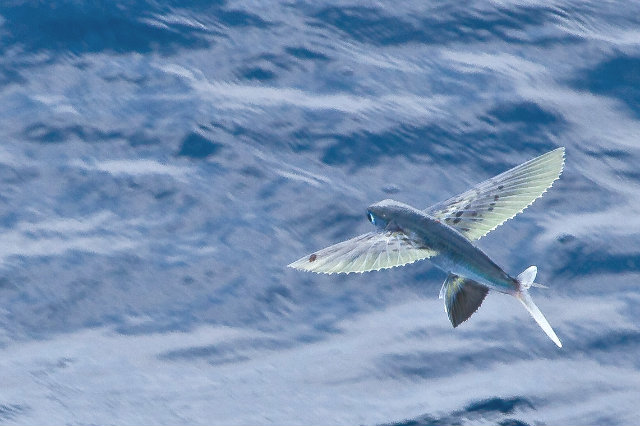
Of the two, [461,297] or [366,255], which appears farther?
[461,297]

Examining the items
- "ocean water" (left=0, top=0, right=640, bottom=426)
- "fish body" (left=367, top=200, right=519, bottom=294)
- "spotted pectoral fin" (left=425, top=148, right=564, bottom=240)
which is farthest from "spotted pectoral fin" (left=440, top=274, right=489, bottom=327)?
"ocean water" (left=0, top=0, right=640, bottom=426)

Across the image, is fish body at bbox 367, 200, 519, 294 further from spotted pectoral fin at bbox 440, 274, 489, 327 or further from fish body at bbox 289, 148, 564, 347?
spotted pectoral fin at bbox 440, 274, 489, 327

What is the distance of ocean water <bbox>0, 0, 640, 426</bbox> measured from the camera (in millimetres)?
9164

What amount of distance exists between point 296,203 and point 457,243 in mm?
3086

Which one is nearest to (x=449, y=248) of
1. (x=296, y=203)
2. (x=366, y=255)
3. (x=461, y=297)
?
(x=461, y=297)

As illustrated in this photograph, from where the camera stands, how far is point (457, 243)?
7.94m

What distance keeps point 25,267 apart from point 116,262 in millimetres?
766

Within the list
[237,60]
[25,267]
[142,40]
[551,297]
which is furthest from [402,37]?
[25,267]

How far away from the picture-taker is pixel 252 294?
998 centimetres

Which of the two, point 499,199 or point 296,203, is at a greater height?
point 499,199

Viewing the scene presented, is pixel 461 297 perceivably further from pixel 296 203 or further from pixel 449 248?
pixel 296 203

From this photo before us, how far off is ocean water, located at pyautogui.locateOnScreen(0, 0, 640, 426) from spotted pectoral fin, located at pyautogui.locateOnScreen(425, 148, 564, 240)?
1365 millimetres

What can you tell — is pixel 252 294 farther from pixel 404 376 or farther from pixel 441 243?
pixel 441 243

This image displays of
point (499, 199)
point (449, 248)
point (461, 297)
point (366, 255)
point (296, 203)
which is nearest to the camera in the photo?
point (366, 255)
